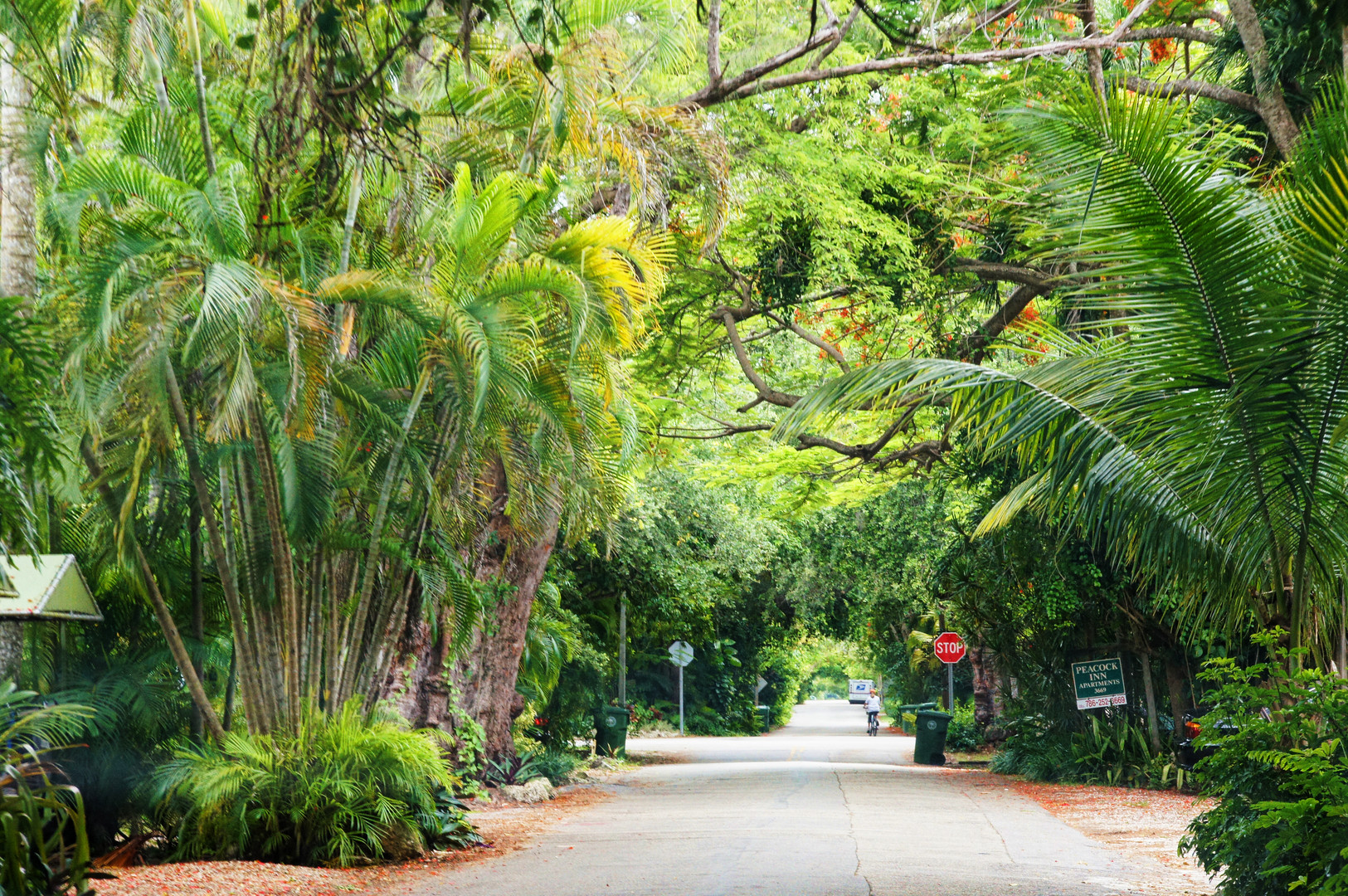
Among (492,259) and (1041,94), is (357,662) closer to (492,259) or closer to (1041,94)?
(492,259)

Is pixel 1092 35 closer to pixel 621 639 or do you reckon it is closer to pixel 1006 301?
pixel 1006 301

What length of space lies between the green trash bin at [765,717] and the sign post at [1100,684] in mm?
30381

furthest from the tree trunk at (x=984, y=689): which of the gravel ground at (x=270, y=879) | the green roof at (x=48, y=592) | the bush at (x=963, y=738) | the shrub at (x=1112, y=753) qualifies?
the green roof at (x=48, y=592)

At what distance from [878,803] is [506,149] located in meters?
9.41

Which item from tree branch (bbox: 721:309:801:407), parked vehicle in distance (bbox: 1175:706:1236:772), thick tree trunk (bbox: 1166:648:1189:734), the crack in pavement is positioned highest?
tree branch (bbox: 721:309:801:407)

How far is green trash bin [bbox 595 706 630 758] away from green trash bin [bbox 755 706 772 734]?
24700 mm

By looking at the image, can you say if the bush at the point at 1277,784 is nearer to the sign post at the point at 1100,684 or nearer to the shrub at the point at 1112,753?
the sign post at the point at 1100,684

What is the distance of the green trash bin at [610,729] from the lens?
24.1 m

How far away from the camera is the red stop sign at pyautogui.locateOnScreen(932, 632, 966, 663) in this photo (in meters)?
27.9

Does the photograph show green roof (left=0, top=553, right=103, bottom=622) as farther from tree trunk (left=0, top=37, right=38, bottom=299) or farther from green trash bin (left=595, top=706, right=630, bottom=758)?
green trash bin (left=595, top=706, right=630, bottom=758)

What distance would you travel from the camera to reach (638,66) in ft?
40.9

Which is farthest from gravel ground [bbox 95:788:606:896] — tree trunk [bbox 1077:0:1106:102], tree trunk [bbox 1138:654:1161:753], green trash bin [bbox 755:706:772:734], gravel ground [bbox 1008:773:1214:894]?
green trash bin [bbox 755:706:772:734]

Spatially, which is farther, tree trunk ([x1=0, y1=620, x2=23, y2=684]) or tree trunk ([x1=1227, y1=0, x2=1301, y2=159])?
tree trunk ([x1=1227, y1=0, x2=1301, y2=159])

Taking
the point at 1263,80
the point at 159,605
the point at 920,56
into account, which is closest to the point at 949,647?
the point at 920,56
